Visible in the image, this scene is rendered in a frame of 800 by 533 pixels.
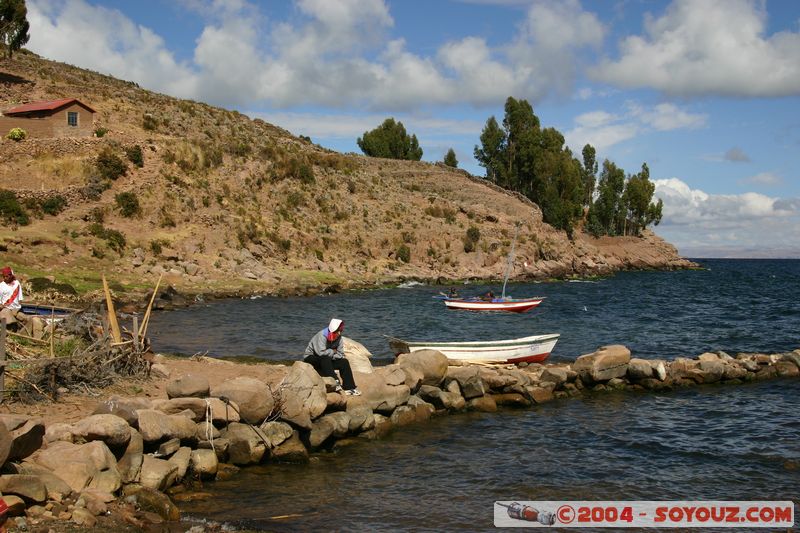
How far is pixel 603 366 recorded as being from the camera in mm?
20594

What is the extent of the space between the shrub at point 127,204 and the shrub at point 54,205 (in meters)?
3.77

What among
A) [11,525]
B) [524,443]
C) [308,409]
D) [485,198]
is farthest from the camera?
[485,198]

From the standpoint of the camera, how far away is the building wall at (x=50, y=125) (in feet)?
172

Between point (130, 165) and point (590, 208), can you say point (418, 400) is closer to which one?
point (130, 165)

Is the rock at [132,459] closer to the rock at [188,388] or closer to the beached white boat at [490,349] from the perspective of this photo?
the rock at [188,388]

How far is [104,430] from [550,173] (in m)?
98.7

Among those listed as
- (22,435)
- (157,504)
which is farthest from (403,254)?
(22,435)

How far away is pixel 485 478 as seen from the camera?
42.2 feet

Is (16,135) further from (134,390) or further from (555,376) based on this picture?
(555,376)

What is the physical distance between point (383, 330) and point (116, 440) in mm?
21885

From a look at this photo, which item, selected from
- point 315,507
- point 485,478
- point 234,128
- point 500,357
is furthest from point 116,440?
point 234,128

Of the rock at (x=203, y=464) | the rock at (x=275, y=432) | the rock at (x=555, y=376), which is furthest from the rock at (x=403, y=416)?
the rock at (x=555, y=376)

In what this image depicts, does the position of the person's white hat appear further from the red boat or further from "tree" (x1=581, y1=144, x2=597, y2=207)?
"tree" (x1=581, y1=144, x2=597, y2=207)

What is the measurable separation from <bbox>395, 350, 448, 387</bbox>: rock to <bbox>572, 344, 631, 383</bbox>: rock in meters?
5.06
